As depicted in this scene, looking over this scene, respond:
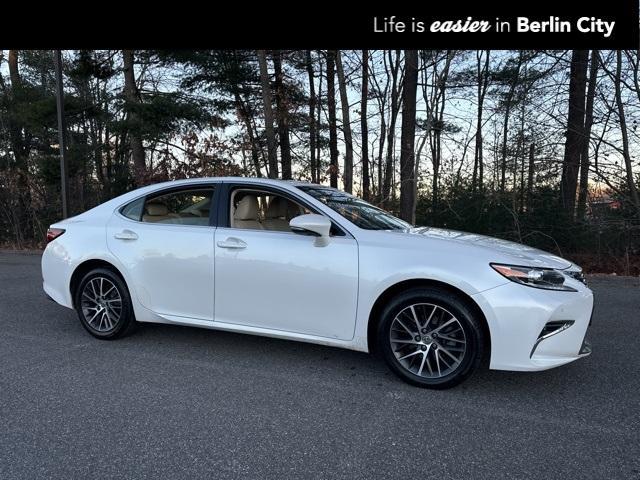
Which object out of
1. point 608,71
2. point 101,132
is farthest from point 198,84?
point 608,71

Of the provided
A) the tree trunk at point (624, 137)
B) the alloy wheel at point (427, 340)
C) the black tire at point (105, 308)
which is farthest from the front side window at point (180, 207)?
the tree trunk at point (624, 137)

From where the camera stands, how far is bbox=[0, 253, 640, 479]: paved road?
2439mm

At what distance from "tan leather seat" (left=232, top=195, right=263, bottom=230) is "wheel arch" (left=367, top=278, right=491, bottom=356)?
131cm

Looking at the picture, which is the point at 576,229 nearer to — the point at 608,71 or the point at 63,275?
the point at 608,71

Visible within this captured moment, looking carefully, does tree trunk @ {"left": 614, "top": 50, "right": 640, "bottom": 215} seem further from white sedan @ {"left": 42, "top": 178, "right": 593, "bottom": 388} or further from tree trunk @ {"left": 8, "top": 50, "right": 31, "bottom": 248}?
tree trunk @ {"left": 8, "top": 50, "right": 31, "bottom": 248}

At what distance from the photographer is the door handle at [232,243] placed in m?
3.89

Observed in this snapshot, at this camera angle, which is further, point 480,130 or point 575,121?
point 480,130

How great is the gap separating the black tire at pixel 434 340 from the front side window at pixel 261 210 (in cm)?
124

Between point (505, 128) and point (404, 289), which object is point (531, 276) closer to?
point (404, 289)

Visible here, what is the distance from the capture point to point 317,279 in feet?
11.8

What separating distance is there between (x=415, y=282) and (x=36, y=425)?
8.64 ft

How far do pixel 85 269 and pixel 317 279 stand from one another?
8.23 ft

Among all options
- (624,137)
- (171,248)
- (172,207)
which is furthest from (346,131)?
(171,248)
